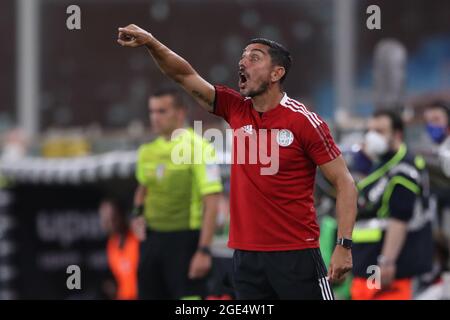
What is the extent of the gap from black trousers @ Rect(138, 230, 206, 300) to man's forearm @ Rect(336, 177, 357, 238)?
2694 mm

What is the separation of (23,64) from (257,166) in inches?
538

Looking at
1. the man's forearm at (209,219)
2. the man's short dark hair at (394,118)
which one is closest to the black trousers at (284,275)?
the man's forearm at (209,219)

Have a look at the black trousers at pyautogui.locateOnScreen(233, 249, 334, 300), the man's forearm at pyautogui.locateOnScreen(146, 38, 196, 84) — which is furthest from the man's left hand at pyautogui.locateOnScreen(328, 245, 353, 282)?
the man's forearm at pyautogui.locateOnScreen(146, 38, 196, 84)

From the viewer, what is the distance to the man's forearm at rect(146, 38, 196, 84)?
6.58m

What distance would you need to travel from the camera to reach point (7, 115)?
63.1ft

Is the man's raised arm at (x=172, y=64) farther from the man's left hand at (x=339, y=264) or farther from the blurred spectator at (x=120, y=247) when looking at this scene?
the blurred spectator at (x=120, y=247)

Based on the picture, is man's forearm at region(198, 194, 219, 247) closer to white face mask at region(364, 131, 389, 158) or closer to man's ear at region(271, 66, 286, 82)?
white face mask at region(364, 131, 389, 158)

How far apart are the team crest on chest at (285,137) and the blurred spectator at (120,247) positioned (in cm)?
588

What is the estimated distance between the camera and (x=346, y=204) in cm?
649

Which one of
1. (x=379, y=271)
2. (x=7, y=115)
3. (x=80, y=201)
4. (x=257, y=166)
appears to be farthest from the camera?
(x=7, y=115)

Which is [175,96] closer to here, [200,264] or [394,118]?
[200,264]

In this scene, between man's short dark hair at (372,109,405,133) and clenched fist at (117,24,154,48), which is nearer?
clenched fist at (117,24,154,48)
